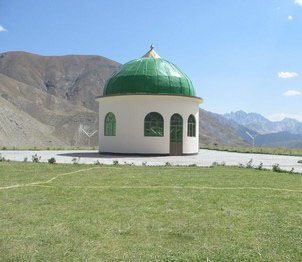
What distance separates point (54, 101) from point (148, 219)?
123m

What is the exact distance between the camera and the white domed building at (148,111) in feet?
94.5

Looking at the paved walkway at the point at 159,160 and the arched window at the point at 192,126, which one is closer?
the paved walkway at the point at 159,160

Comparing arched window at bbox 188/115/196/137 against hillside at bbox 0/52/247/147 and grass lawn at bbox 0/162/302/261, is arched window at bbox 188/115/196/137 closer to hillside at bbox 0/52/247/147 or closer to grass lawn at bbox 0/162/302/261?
grass lawn at bbox 0/162/302/261

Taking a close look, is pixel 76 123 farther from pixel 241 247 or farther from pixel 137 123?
pixel 241 247

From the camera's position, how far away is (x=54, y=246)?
710 cm

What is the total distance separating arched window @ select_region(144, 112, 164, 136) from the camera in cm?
2888

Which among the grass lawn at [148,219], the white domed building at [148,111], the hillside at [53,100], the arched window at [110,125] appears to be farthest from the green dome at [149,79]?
the hillside at [53,100]

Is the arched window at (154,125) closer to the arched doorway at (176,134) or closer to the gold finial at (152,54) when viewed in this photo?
the arched doorway at (176,134)

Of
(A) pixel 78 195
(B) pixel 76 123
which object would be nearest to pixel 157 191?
(A) pixel 78 195

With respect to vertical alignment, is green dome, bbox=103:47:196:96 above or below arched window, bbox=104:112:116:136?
above

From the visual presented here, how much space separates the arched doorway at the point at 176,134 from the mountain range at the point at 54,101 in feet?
141

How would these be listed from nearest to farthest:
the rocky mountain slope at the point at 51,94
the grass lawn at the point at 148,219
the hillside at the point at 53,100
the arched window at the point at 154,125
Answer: the grass lawn at the point at 148,219, the arched window at the point at 154,125, the hillside at the point at 53,100, the rocky mountain slope at the point at 51,94

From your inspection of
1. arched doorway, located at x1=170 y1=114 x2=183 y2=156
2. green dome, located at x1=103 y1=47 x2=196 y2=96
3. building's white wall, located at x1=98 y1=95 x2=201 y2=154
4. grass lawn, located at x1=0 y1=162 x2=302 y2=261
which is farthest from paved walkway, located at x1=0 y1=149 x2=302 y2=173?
grass lawn, located at x1=0 y1=162 x2=302 y2=261

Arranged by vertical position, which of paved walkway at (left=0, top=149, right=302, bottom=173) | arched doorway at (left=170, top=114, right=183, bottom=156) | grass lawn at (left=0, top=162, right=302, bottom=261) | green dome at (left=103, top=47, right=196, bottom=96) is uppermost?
green dome at (left=103, top=47, right=196, bottom=96)
